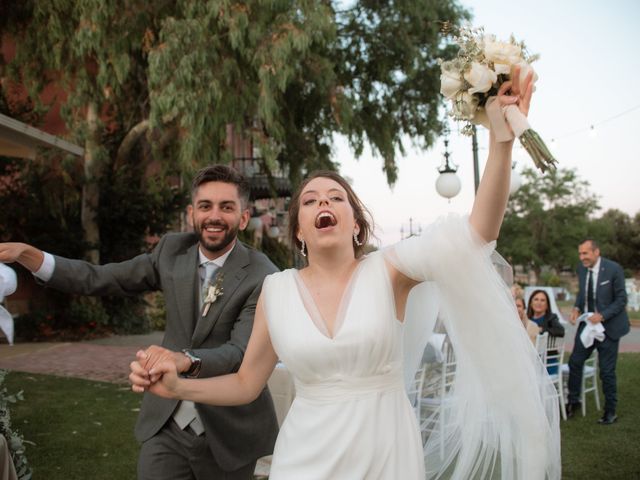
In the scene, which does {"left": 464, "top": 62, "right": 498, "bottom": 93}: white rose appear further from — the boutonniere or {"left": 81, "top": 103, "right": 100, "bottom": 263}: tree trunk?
{"left": 81, "top": 103, "right": 100, "bottom": 263}: tree trunk

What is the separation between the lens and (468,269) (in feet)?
6.47

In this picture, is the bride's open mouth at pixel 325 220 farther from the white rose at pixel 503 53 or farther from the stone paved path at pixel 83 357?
the stone paved path at pixel 83 357

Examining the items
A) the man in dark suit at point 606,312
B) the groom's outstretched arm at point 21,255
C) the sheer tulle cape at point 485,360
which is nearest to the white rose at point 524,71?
the sheer tulle cape at point 485,360

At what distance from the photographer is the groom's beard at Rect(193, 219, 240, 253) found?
2.91m

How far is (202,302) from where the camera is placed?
2.93 metres

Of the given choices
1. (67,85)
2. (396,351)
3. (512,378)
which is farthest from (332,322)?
(67,85)

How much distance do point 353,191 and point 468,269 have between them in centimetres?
65

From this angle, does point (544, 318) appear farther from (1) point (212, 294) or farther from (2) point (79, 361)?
(2) point (79, 361)

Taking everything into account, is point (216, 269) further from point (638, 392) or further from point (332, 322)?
point (638, 392)

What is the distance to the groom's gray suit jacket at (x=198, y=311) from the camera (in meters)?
2.77

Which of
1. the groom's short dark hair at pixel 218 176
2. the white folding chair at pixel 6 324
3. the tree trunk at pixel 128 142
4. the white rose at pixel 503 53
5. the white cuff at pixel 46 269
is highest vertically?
the tree trunk at pixel 128 142

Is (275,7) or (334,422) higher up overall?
(275,7)

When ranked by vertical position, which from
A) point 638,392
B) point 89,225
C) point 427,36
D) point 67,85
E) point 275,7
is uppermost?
point 427,36

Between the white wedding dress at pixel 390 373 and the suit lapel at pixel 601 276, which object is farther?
the suit lapel at pixel 601 276
